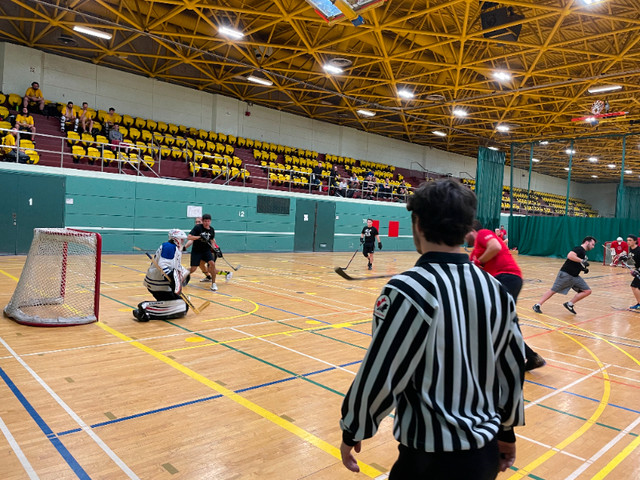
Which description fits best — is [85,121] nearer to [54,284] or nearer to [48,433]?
[54,284]

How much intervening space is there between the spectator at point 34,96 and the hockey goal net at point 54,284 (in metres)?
14.2

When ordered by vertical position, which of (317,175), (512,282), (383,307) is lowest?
(512,282)

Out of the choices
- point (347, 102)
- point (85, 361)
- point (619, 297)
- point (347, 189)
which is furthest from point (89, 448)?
point (347, 102)

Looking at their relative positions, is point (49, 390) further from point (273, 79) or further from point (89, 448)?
point (273, 79)

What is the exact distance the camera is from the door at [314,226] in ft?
80.2

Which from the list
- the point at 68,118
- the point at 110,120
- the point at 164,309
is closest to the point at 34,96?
the point at 68,118

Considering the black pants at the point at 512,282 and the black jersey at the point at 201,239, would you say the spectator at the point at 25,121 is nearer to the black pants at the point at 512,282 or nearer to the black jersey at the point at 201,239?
the black jersey at the point at 201,239

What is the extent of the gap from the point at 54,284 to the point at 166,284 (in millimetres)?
1981

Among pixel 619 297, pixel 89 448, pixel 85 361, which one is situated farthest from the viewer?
pixel 619 297

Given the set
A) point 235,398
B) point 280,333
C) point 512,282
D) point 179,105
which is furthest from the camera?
point 179,105

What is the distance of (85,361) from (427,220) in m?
Answer: 4.96

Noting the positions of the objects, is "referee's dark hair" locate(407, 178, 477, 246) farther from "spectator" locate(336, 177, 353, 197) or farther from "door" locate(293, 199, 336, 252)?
"spectator" locate(336, 177, 353, 197)

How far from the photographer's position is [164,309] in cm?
747

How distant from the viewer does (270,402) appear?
14.6 ft
